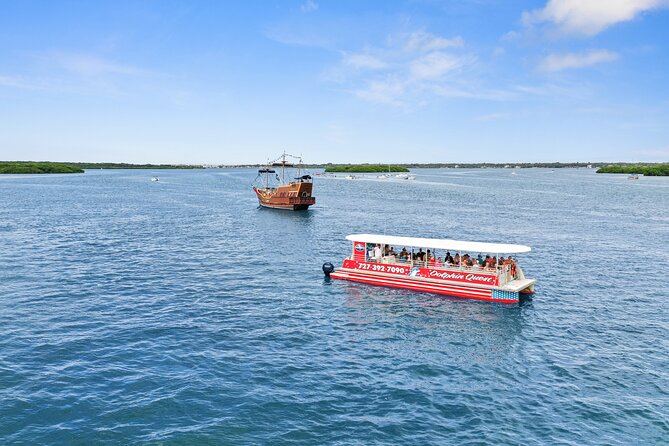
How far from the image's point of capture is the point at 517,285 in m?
37.1

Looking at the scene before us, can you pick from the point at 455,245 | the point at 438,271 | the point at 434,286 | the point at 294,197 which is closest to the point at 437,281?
the point at 434,286

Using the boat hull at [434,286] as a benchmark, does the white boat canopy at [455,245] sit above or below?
above

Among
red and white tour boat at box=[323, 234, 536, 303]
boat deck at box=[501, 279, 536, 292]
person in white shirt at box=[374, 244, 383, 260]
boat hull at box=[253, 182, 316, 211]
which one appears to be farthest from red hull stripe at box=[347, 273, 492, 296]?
boat hull at box=[253, 182, 316, 211]

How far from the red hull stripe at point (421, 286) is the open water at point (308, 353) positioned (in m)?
1.18

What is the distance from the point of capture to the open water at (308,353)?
1939 centimetres

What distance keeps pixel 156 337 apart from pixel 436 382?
50.4 feet

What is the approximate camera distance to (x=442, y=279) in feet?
128

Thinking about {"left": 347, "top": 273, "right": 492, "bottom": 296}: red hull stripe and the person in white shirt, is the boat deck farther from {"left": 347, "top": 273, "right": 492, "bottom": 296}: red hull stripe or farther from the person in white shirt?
the person in white shirt

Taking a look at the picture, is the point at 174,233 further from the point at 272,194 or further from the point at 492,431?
the point at 492,431

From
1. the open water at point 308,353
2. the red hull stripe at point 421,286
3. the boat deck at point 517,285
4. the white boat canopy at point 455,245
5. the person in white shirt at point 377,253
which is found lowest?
the open water at point 308,353

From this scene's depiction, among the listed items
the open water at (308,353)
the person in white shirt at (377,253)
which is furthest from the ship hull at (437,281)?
the open water at (308,353)

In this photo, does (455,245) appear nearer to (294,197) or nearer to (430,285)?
(430,285)

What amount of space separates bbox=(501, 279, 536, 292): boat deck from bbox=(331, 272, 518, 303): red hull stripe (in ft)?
2.96

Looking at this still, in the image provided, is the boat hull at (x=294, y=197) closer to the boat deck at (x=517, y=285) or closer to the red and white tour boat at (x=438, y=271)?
the red and white tour boat at (x=438, y=271)
